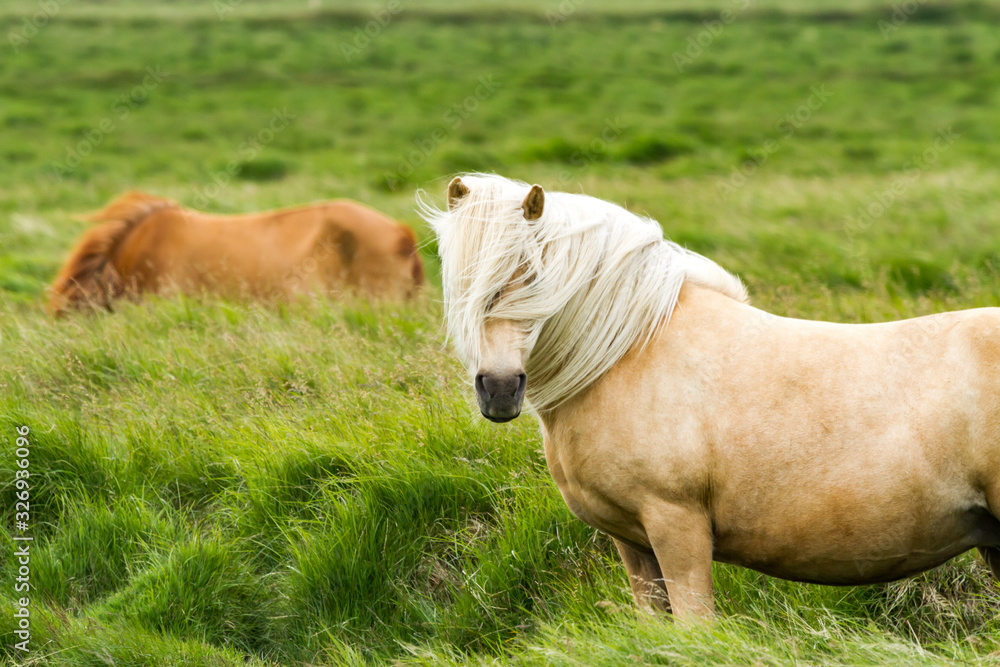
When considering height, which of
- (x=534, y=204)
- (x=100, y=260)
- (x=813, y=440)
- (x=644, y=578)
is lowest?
(x=100, y=260)

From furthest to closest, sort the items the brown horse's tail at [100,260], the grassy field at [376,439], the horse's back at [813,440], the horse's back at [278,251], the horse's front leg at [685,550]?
the horse's back at [278,251]
the brown horse's tail at [100,260]
the grassy field at [376,439]
the horse's front leg at [685,550]
the horse's back at [813,440]

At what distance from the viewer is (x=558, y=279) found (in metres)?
2.47

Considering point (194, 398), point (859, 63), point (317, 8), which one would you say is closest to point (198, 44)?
point (317, 8)

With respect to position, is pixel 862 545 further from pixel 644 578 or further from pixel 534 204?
pixel 534 204

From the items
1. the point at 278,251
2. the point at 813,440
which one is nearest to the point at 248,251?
the point at 278,251

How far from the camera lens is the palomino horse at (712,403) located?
7.51ft

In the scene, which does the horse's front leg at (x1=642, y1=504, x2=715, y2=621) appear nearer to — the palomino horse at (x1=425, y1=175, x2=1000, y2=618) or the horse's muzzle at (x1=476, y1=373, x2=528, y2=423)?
the palomino horse at (x1=425, y1=175, x2=1000, y2=618)

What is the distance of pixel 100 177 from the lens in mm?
14945

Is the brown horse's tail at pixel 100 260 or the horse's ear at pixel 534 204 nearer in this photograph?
the horse's ear at pixel 534 204

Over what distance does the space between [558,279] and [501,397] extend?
16.2 inches

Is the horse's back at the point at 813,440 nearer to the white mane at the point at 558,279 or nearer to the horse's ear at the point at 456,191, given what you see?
the white mane at the point at 558,279

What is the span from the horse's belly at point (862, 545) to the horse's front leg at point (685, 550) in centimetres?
10

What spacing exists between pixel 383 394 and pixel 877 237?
610 centimetres

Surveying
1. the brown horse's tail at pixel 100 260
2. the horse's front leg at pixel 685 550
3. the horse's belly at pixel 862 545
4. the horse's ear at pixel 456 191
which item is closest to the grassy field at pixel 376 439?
the horse's front leg at pixel 685 550
